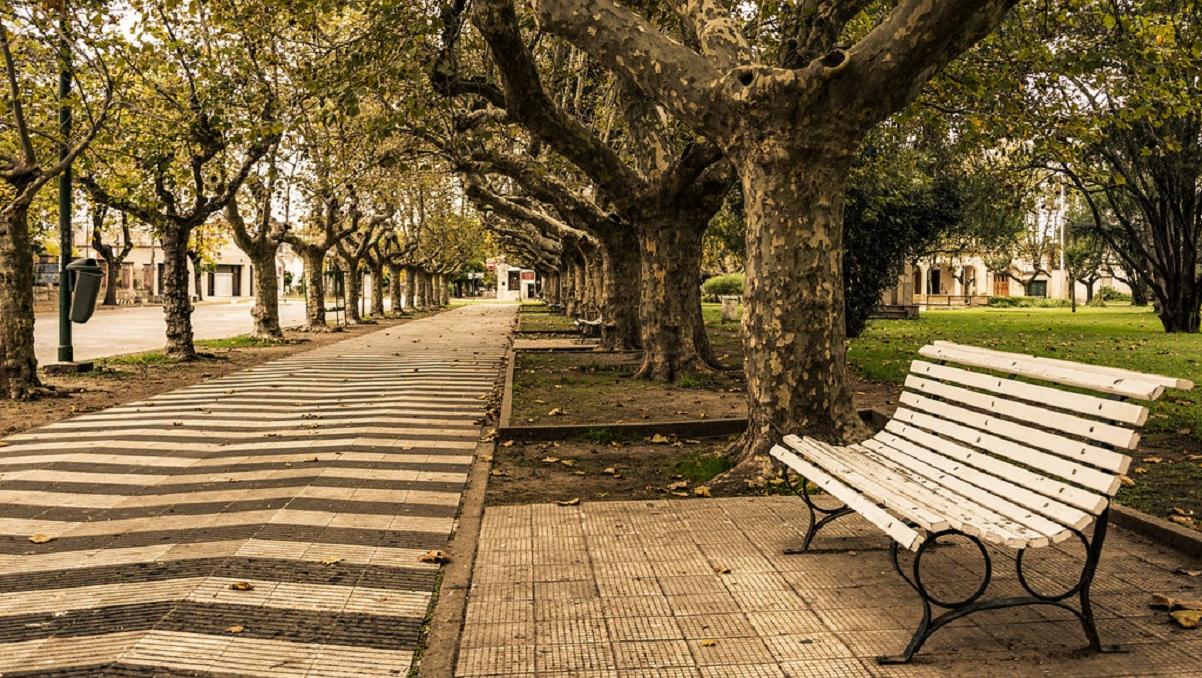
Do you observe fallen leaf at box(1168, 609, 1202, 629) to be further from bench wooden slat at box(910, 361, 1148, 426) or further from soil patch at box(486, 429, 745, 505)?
Answer: soil patch at box(486, 429, 745, 505)

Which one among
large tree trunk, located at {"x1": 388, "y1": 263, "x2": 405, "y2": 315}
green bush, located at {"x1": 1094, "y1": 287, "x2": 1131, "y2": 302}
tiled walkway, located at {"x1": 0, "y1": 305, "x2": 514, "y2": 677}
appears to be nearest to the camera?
tiled walkway, located at {"x1": 0, "y1": 305, "x2": 514, "y2": 677}

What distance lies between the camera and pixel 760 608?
4.12 m

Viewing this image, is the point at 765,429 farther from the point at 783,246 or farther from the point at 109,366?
the point at 109,366

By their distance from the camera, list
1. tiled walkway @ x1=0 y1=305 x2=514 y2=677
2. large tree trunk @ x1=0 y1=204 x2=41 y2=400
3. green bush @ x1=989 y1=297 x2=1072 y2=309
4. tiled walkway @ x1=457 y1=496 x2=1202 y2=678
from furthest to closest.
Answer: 1. green bush @ x1=989 y1=297 x2=1072 y2=309
2. large tree trunk @ x1=0 y1=204 x2=41 y2=400
3. tiled walkway @ x1=0 y1=305 x2=514 y2=677
4. tiled walkway @ x1=457 y1=496 x2=1202 y2=678

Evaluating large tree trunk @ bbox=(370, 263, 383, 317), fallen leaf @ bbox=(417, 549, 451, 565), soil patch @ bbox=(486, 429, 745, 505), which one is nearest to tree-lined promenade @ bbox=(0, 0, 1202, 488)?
soil patch @ bbox=(486, 429, 745, 505)

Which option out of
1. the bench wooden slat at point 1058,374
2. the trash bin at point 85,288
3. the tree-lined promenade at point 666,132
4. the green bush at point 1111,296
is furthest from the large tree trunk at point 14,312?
the green bush at point 1111,296

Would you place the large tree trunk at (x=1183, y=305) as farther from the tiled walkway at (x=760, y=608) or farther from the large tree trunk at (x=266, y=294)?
the large tree trunk at (x=266, y=294)

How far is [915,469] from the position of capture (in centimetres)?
458

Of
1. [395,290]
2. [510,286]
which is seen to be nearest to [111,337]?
[395,290]

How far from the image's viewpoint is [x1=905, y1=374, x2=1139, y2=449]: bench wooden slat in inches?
133

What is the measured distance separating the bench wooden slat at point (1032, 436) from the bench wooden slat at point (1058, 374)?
0.76ft

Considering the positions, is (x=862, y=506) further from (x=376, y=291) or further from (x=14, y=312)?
(x=376, y=291)

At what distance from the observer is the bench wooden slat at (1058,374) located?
3396mm

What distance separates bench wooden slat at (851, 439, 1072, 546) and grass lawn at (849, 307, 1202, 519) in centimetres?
201
